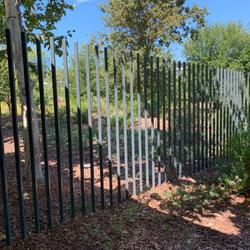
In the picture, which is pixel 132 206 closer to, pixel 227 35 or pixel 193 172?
pixel 193 172

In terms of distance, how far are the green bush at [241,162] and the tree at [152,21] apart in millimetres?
9604

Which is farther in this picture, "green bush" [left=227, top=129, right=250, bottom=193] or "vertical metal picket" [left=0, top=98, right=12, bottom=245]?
"green bush" [left=227, top=129, right=250, bottom=193]

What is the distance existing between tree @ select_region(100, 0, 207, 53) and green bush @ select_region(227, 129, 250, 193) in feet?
31.5

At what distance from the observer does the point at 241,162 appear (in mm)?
5305

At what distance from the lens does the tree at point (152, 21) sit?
14.4m

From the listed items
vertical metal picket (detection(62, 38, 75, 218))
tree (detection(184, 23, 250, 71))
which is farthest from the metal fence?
tree (detection(184, 23, 250, 71))

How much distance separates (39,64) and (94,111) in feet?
39.5

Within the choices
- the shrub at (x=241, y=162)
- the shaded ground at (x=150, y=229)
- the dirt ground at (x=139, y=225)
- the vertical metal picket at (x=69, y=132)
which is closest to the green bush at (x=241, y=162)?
the shrub at (x=241, y=162)

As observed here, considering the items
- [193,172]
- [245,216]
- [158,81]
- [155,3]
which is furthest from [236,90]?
[155,3]

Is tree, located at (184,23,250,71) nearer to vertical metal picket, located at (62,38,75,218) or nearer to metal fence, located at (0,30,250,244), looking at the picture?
metal fence, located at (0,30,250,244)

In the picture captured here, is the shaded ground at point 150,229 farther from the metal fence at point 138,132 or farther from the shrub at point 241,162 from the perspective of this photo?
the shrub at point 241,162

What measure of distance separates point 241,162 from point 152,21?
10768 mm

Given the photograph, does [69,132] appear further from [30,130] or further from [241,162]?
[241,162]

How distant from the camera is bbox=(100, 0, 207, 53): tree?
14.4 meters
